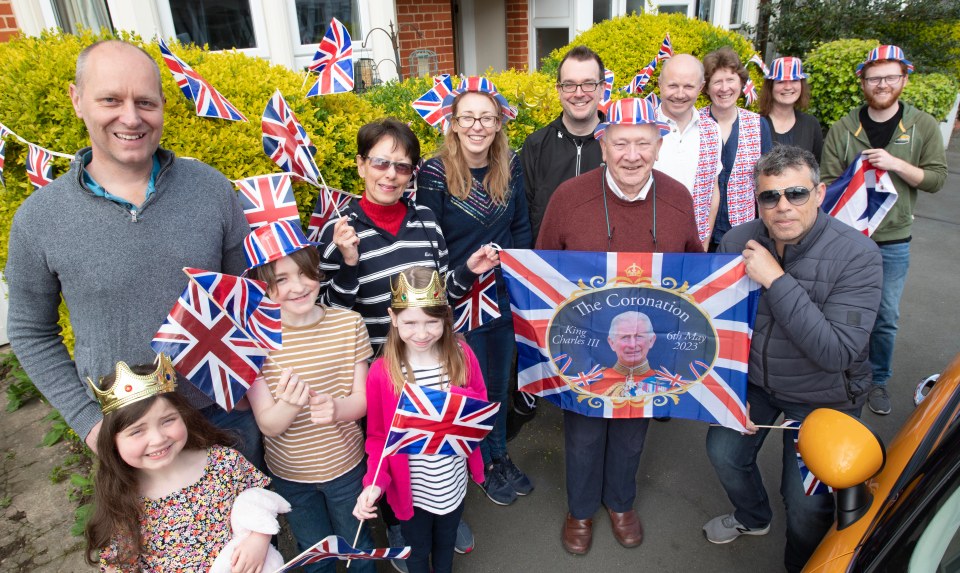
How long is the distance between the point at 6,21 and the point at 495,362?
4798 mm

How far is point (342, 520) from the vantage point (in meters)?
2.70

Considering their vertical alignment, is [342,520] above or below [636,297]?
below

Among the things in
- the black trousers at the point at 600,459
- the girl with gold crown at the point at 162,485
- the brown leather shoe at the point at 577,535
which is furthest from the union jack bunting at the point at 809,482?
the girl with gold crown at the point at 162,485

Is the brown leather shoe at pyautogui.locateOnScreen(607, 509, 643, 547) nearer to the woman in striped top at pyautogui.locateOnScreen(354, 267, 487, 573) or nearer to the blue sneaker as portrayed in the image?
the blue sneaker

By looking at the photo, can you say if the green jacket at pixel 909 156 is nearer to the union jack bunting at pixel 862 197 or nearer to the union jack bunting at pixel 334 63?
the union jack bunting at pixel 862 197

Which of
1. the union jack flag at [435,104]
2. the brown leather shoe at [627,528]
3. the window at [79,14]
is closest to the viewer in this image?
the brown leather shoe at [627,528]

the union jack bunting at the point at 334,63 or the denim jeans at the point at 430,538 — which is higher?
the union jack bunting at the point at 334,63

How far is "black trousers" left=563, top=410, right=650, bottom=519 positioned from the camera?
3.10 metres

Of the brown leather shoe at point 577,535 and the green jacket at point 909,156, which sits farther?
the green jacket at point 909,156

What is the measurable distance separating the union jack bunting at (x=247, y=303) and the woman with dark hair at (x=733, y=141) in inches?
128

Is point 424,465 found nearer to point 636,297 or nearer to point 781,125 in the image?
point 636,297

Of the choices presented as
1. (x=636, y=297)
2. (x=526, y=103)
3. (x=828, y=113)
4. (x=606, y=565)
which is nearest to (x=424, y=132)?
(x=526, y=103)

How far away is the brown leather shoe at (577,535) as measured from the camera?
3.20 meters

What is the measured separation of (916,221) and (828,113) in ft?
6.32
